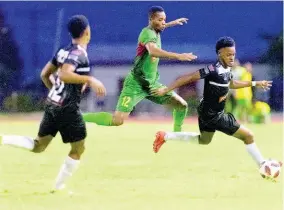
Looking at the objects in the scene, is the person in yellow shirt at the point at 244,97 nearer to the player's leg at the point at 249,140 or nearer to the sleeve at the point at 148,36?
the sleeve at the point at 148,36

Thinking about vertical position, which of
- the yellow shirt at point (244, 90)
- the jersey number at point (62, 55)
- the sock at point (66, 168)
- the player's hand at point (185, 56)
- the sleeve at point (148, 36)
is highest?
the jersey number at point (62, 55)

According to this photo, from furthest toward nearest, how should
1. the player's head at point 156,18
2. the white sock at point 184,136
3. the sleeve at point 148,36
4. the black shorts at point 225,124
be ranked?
the player's head at point 156,18
the sleeve at point 148,36
the white sock at point 184,136
the black shorts at point 225,124

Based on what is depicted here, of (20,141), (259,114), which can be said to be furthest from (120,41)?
(20,141)

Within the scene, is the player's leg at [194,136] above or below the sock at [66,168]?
below

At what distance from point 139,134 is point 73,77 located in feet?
39.4

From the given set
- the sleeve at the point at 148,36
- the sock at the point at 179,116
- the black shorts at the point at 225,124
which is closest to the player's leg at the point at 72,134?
the black shorts at the point at 225,124

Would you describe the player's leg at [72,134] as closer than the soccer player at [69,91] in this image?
No

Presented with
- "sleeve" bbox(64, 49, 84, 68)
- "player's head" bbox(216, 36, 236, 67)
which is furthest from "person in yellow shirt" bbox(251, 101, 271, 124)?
"sleeve" bbox(64, 49, 84, 68)

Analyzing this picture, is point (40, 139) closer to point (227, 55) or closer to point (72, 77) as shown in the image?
point (72, 77)

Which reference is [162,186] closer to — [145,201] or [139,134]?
[145,201]

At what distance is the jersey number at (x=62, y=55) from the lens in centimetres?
930

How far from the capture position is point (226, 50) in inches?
435

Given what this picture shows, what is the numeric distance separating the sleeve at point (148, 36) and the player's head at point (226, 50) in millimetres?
1534

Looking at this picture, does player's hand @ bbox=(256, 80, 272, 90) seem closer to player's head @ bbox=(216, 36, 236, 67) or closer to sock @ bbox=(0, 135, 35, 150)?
player's head @ bbox=(216, 36, 236, 67)
